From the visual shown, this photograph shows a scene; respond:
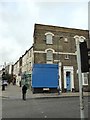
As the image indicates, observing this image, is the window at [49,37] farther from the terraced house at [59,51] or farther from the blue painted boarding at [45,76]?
the blue painted boarding at [45,76]

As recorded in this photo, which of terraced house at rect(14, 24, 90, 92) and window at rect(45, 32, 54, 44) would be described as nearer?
terraced house at rect(14, 24, 90, 92)

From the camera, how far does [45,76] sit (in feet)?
106

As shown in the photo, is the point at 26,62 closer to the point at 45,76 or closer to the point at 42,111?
the point at 45,76

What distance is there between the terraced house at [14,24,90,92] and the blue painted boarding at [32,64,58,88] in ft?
2.52

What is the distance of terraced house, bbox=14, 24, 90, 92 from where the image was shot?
32.8 metres

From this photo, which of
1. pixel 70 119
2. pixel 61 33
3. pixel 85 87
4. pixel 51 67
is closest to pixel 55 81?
pixel 51 67

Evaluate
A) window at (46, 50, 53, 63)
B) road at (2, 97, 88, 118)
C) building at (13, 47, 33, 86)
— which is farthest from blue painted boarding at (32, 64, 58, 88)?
road at (2, 97, 88, 118)

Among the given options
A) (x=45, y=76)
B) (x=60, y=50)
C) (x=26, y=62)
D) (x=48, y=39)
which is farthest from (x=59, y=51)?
(x=26, y=62)

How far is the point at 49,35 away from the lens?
1324 inches

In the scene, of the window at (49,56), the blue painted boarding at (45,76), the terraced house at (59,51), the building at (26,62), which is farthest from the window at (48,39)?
the building at (26,62)

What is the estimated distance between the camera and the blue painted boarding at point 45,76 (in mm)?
32125

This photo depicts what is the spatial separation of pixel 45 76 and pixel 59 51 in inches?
174

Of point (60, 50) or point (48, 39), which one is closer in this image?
point (48, 39)

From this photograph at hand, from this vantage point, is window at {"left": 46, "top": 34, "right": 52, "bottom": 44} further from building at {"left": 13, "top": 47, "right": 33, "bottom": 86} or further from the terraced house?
building at {"left": 13, "top": 47, "right": 33, "bottom": 86}
